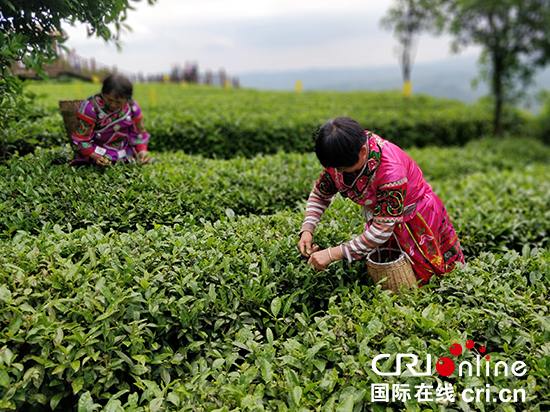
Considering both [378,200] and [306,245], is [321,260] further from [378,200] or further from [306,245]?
[378,200]

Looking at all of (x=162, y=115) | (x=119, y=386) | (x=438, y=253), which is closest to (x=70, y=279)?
(x=119, y=386)

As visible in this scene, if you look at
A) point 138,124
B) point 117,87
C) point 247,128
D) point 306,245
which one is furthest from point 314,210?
point 247,128

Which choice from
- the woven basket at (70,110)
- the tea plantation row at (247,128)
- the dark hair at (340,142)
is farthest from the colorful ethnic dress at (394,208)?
the tea plantation row at (247,128)

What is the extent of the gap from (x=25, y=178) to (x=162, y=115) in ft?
13.2

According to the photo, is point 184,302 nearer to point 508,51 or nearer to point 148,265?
point 148,265

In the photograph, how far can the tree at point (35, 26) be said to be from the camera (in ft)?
11.0

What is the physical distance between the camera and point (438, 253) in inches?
110

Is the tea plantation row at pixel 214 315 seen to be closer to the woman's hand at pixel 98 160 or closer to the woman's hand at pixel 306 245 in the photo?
the woman's hand at pixel 306 245

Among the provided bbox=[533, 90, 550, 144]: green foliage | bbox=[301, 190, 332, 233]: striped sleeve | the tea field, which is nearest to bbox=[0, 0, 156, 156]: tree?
the tea field

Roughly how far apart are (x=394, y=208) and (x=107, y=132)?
2.92m

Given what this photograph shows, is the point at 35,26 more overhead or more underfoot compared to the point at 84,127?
more overhead

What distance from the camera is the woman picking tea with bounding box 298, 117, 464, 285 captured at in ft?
7.07

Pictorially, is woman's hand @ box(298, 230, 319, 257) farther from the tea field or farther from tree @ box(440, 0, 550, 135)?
tree @ box(440, 0, 550, 135)

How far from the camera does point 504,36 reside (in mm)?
10625
